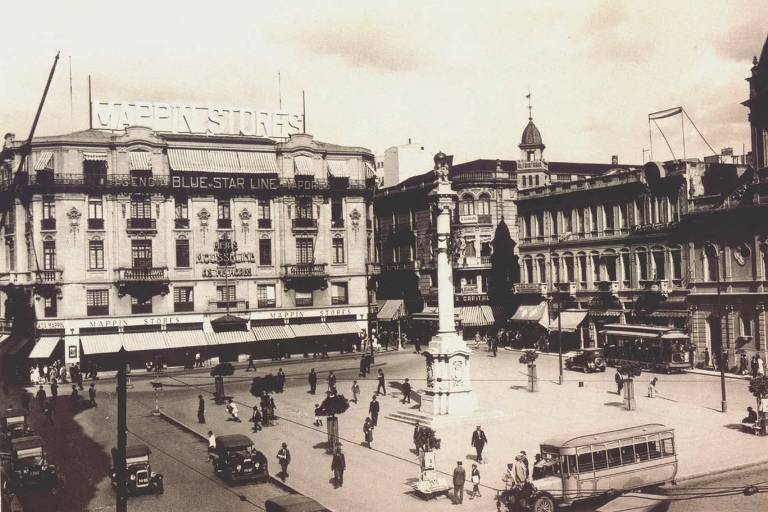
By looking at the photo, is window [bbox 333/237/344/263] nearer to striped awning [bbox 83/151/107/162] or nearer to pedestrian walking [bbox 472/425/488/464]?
striped awning [bbox 83/151/107/162]

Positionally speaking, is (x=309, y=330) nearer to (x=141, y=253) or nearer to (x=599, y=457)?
(x=141, y=253)

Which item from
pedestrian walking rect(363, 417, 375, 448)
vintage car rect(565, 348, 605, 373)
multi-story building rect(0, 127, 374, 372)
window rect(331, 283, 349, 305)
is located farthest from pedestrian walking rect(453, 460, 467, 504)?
window rect(331, 283, 349, 305)

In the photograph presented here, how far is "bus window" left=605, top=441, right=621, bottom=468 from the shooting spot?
24.1 metres

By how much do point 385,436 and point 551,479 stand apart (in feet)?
40.0

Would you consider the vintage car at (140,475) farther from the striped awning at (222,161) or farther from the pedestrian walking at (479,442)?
the striped awning at (222,161)

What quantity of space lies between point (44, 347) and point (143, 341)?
23.4ft

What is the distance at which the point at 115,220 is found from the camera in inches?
2388

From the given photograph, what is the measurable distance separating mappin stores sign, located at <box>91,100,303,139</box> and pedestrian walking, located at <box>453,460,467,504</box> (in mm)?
49664

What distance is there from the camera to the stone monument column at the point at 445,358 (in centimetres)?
3681

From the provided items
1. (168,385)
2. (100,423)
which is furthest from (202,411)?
(168,385)

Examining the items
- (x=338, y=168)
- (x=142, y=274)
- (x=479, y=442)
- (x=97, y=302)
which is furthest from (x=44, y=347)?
(x=479, y=442)

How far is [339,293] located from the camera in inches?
2714

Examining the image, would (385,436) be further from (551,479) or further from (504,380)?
(504,380)

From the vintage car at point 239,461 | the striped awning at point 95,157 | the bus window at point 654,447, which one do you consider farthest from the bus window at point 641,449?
the striped awning at point 95,157
